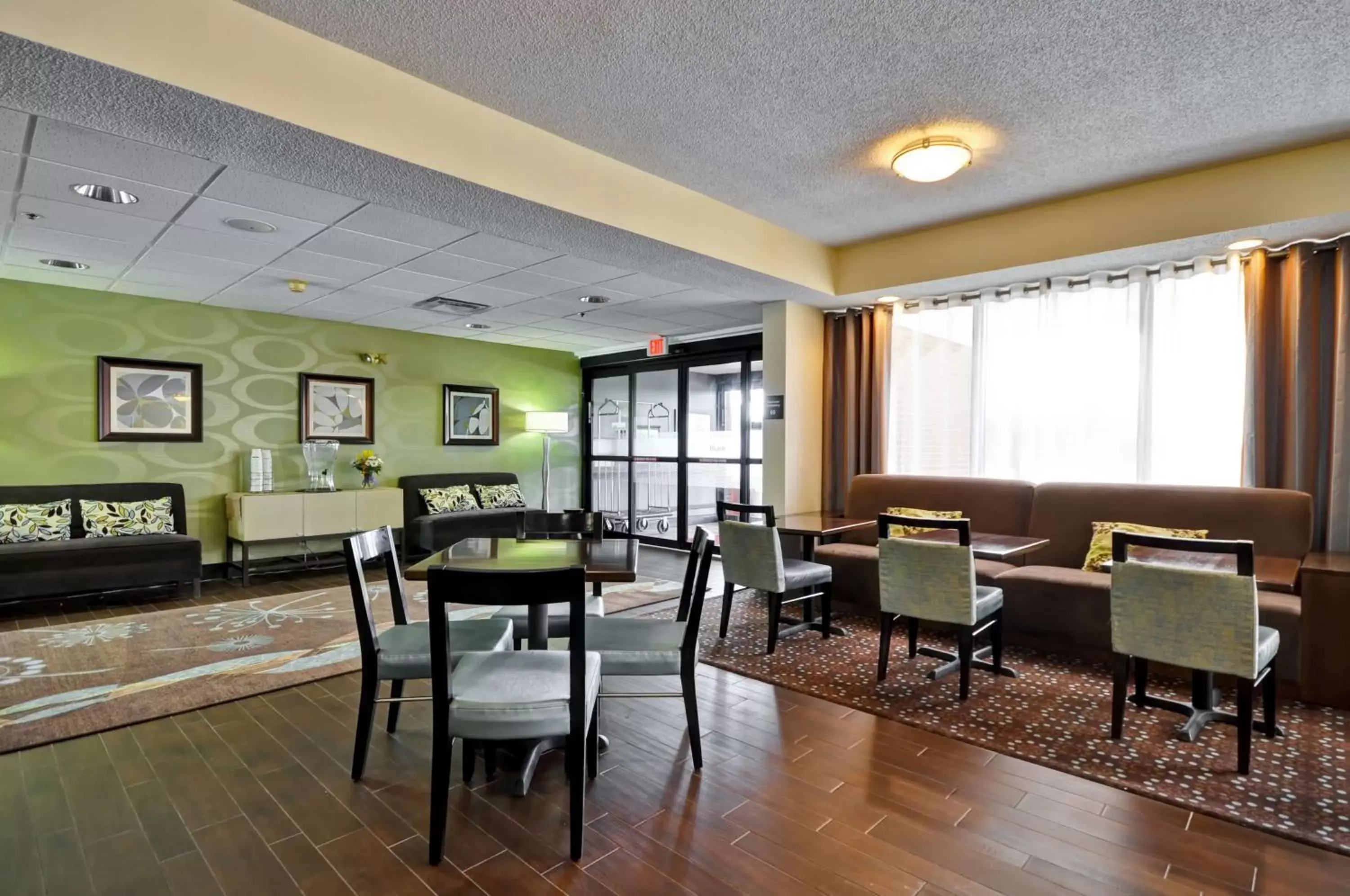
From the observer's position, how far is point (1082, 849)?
2.08 m

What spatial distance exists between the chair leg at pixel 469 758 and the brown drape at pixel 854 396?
3.92 meters

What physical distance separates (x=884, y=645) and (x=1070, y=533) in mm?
1879

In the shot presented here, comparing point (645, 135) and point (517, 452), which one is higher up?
point (645, 135)

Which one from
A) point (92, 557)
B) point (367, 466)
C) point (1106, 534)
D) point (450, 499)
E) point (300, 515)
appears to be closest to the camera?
point (1106, 534)

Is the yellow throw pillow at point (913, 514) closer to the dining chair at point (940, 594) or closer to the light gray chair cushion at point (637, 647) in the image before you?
the dining chair at point (940, 594)

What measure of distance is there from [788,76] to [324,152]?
189 cm

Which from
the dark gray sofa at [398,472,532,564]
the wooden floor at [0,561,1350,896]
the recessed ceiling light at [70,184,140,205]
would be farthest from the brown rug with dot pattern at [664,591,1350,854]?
the recessed ceiling light at [70,184,140,205]

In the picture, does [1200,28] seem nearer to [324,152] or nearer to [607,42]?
[607,42]

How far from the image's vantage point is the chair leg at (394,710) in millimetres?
2879

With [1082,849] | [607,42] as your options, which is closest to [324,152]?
[607,42]

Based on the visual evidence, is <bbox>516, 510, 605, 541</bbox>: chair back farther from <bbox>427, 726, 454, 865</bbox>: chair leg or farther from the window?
the window

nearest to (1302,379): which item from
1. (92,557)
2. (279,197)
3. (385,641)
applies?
(385,641)

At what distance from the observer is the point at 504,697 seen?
2053 millimetres

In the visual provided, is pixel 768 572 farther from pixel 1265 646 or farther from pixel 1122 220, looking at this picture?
pixel 1122 220
